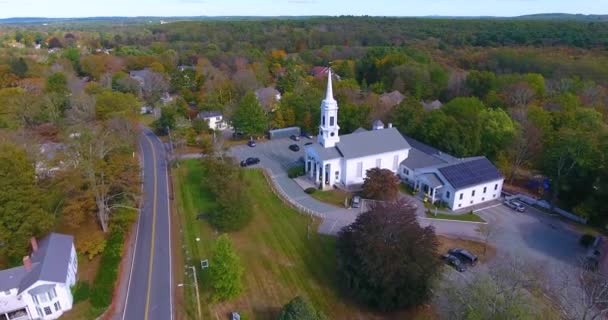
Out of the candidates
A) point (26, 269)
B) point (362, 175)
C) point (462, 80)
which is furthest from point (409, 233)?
point (462, 80)

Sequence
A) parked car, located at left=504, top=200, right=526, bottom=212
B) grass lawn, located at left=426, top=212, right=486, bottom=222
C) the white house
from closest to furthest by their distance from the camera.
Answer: grass lawn, located at left=426, top=212, right=486, bottom=222, parked car, located at left=504, top=200, right=526, bottom=212, the white house

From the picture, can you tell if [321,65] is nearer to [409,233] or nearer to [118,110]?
[118,110]

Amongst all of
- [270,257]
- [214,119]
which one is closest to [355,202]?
[270,257]

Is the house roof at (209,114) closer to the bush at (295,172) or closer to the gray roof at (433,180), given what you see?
the bush at (295,172)

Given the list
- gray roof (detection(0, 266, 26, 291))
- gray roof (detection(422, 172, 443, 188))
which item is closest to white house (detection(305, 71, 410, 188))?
gray roof (detection(422, 172, 443, 188))

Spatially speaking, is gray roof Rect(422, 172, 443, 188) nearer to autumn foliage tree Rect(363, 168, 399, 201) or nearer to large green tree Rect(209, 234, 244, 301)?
autumn foliage tree Rect(363, 168, 399, 201)

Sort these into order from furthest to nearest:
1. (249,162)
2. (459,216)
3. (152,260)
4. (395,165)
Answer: (249,162)
(395,165)
(459,216)
(152,260)

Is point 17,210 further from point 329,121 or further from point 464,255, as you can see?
point 464,255
